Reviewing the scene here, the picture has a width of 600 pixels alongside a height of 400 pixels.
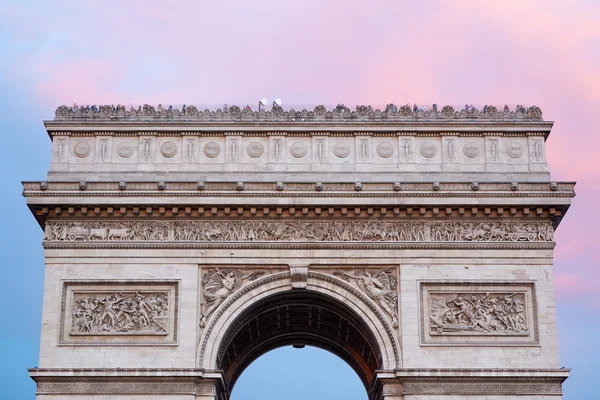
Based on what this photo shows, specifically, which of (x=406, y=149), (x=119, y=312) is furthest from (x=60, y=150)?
(x=406, y=149)

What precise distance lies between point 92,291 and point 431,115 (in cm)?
1260

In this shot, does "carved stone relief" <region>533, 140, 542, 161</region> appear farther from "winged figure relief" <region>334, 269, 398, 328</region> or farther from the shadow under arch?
the shadow under arch

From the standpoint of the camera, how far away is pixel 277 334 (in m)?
43.6

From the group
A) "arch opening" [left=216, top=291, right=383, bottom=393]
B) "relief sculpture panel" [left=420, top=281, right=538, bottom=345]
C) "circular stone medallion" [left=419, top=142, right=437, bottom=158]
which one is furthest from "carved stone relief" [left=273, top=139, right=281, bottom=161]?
"relief sculpture panel" [left=420, top=281, right=538, bottom=345]

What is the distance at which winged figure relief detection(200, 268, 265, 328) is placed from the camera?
37.0m

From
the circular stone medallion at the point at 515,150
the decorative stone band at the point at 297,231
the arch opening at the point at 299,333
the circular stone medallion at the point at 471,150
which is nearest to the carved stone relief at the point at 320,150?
the decorative stone band at the point at 297,231

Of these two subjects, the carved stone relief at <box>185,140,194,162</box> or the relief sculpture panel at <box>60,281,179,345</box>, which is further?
the carved stone relief at <box>185,140,194,162</box>

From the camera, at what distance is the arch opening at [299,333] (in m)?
38.0

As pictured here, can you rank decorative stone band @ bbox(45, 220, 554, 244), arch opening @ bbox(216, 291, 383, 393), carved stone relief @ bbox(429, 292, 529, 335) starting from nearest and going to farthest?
1. carved stone relief @ bbox(429, 292, 529, 335)
2. decorative stone band @ bbox(45, 220, 554, 244)
3. arch opening @ bbox(216, 291, 383, 393)

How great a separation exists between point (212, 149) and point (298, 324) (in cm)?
791

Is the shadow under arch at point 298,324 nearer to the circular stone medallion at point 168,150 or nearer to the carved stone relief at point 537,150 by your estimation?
the circular stone medallion at point 168,150

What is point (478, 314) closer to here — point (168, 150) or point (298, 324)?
point (298, 324)

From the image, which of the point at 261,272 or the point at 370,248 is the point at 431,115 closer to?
the point at 370,248

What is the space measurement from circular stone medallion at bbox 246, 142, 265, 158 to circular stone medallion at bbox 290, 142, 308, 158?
100cm
